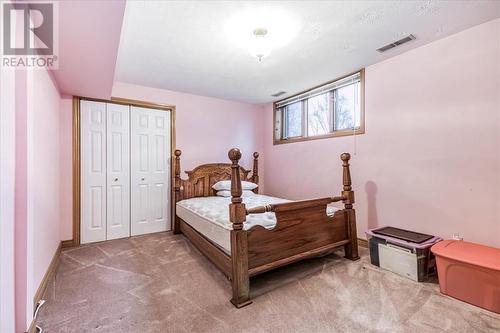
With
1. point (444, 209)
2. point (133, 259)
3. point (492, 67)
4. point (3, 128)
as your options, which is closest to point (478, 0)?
point (492, 67)

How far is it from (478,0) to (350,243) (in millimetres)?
2337

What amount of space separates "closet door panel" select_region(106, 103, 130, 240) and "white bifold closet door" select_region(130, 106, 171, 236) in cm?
8

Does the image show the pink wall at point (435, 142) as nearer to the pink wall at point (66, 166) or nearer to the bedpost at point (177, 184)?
the bedpost at point (177, 184)

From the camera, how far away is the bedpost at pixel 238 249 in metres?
1.72

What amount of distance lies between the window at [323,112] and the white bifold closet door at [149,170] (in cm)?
209

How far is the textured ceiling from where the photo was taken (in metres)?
1.78

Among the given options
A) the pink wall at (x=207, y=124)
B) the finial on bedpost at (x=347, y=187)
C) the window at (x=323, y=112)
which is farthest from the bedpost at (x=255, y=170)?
the finial on bedpost at (x=347, y=187)

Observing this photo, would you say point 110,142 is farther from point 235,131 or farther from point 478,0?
point 478,0

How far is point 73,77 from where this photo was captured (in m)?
2.43

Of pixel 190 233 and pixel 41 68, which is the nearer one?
pixel 41 68

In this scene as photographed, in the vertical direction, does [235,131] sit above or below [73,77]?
below

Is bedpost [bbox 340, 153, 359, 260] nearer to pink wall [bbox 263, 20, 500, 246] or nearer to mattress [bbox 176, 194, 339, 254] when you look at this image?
mattress [bbox 176, 194, 339, 254]

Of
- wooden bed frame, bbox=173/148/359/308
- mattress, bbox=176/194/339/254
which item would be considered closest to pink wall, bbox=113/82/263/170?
mattress, bbox=176/194/339/254

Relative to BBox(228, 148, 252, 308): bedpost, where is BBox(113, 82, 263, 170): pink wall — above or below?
above
